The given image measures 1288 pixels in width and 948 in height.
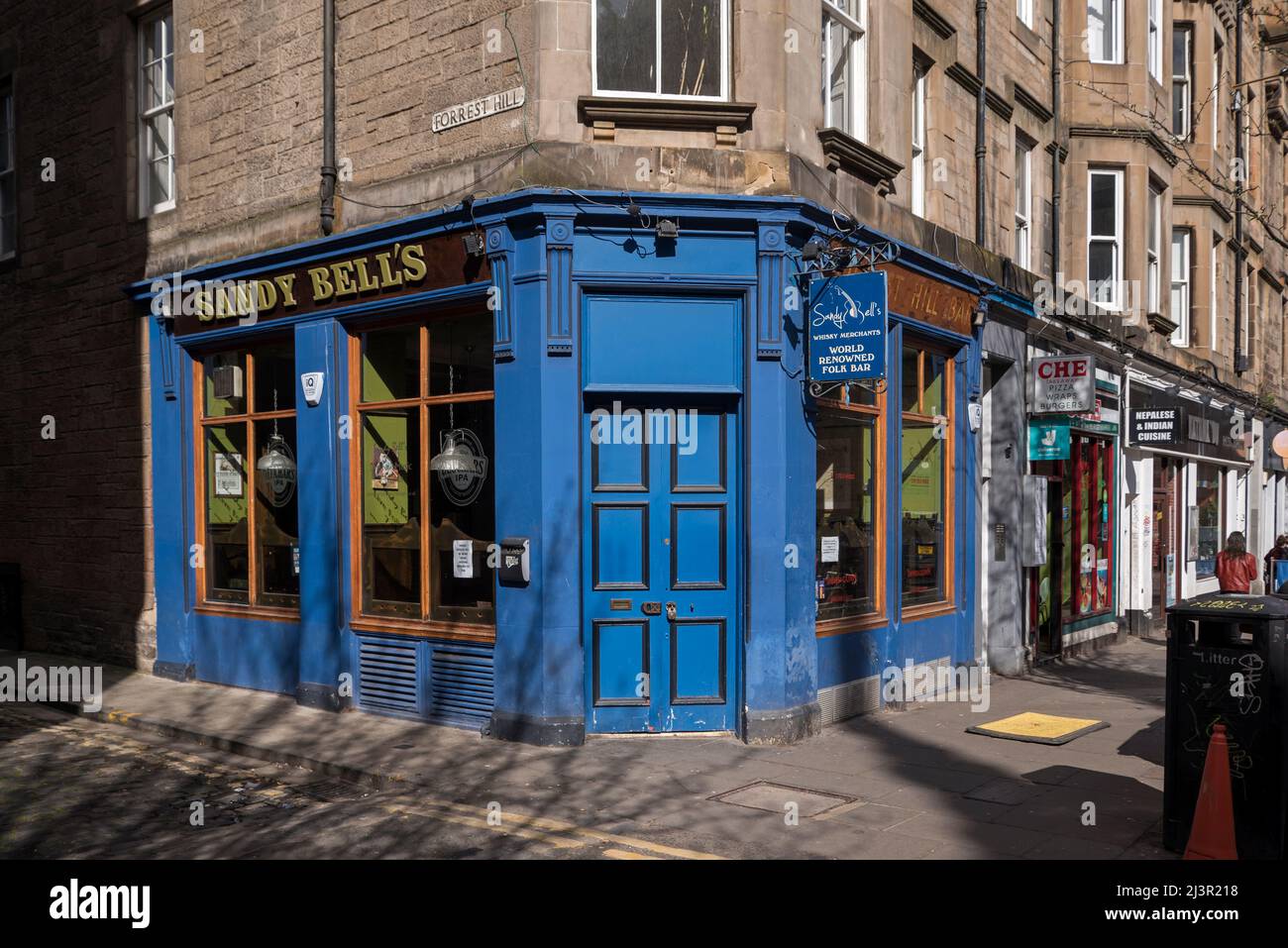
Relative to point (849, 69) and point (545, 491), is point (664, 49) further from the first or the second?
point (545, 491)

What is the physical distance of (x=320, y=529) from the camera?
11484 millimetres

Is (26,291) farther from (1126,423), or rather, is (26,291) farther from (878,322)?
(1126,423)

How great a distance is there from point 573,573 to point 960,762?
3534 mm

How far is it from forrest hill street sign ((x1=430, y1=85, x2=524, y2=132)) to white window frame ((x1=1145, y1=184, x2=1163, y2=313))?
13263mm

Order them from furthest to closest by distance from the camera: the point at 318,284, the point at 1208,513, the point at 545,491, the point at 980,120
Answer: the point at 1208,513
the point at 980,120
the point at 318,284
the point at 545,491

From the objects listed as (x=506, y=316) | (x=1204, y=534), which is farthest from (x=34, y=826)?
(x=1204, y=534)

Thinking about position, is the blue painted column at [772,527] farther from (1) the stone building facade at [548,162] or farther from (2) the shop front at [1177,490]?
(2) the shop front at [1177,490]

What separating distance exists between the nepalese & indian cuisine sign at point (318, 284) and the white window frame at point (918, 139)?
227 inches

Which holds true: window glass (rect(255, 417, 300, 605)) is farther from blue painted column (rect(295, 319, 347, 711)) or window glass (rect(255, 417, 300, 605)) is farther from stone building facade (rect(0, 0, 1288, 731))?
stone building facade (rect(0, 0, 1288, 731))

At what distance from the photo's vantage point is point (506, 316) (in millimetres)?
9805

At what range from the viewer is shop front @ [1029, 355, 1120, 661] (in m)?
14.7

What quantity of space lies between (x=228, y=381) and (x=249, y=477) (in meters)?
1.15

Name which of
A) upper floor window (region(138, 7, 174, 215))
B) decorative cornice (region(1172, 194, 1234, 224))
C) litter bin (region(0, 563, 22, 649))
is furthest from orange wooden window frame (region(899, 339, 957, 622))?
litter bin (region(0, 563, 22, 649))

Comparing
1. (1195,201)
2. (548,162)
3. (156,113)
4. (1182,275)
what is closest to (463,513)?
(548,162)
